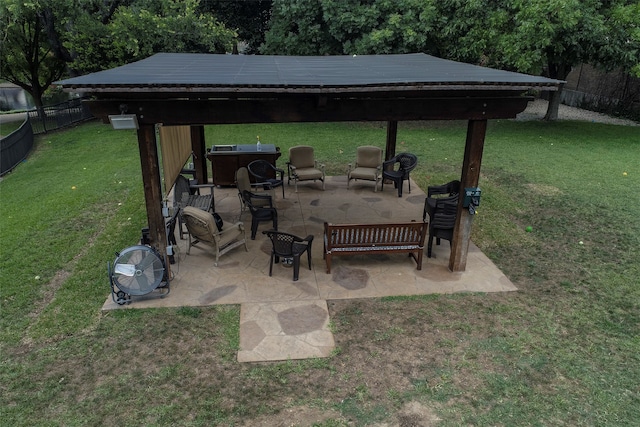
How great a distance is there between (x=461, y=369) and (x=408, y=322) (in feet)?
3.09

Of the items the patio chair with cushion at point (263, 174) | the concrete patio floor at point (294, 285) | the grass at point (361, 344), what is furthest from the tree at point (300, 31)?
the concrete patio floor at point (294, 285)

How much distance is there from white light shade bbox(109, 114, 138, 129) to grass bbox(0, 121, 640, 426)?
2.31m

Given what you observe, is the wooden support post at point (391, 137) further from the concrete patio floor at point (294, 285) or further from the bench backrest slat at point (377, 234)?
the bench backrest slat at point (377, 234)

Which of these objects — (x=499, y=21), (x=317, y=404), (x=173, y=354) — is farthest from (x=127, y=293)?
(x=499, y=21)

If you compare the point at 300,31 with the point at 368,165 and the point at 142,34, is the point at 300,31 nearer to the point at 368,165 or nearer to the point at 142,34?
the point at 142,34

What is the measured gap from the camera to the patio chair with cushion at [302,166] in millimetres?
9961

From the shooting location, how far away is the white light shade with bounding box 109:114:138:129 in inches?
192

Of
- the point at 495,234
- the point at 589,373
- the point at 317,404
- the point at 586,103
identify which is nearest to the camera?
the point at 317,404

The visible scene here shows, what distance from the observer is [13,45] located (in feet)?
67.9

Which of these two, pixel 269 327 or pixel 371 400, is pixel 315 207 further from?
pixel 371 400

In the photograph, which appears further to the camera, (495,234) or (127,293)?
(495,234)

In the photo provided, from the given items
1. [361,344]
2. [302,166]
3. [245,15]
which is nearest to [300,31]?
[245,15]

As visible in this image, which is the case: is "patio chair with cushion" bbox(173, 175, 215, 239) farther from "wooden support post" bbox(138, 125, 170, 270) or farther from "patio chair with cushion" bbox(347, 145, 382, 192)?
"patio chair with cushion" bbox(347, 145, 382, 192)

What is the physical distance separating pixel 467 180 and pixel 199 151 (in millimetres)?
6048
